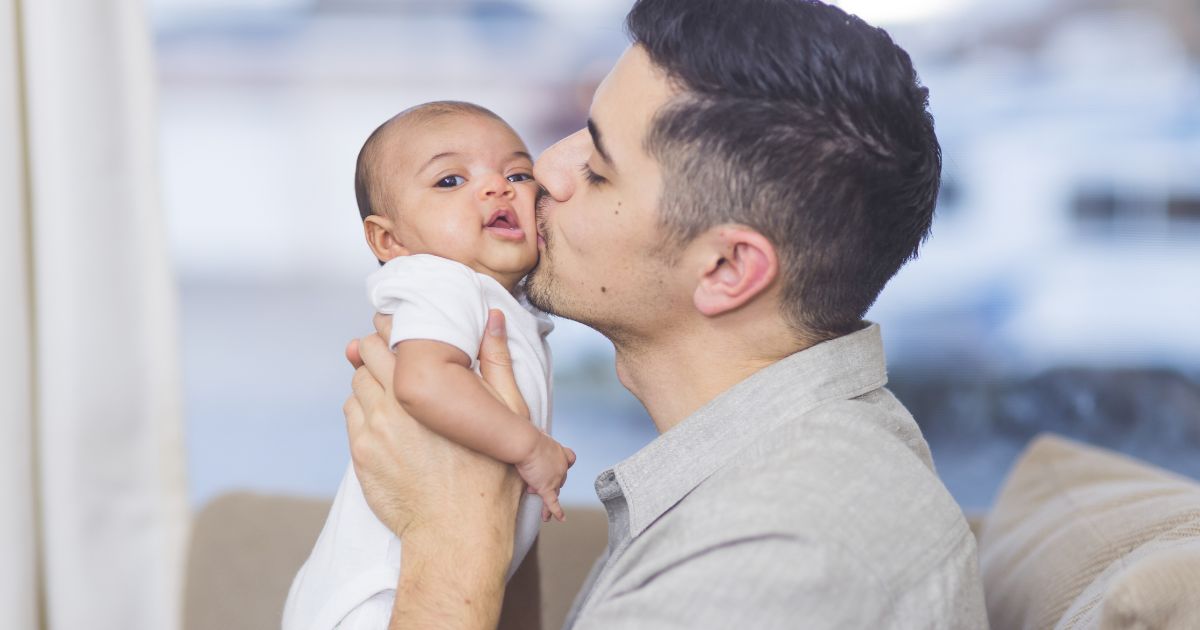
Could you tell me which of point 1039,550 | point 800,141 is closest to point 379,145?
point 800,141

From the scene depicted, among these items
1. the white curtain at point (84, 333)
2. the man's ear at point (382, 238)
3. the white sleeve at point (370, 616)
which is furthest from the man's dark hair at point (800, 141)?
the white curtain at point (84, 333)

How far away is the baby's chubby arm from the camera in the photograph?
1.12 m

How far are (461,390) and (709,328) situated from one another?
28cm

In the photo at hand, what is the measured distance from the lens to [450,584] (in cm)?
111

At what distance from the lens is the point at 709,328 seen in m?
1.20

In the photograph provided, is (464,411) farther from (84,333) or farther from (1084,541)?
(84,333)

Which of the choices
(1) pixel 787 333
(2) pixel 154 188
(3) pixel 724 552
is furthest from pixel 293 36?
(3) pixel 724 552

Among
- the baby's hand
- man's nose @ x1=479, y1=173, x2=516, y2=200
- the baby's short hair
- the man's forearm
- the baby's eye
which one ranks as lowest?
the man's forearm

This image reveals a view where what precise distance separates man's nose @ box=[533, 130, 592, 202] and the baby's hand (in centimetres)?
28

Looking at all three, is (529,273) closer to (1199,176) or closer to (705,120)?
(705,120)

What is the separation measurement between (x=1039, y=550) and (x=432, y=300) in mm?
783

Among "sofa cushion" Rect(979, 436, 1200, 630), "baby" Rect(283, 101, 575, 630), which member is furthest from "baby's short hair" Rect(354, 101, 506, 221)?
"sofa cushion" Rect(979, 436, 1200, 630)

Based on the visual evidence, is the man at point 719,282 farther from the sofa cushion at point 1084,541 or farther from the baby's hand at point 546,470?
the sofa cushion at point 1084,541

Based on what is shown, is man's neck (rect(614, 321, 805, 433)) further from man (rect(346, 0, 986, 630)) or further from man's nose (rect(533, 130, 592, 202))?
man's nose (rect(533, 130, 592, 202))
